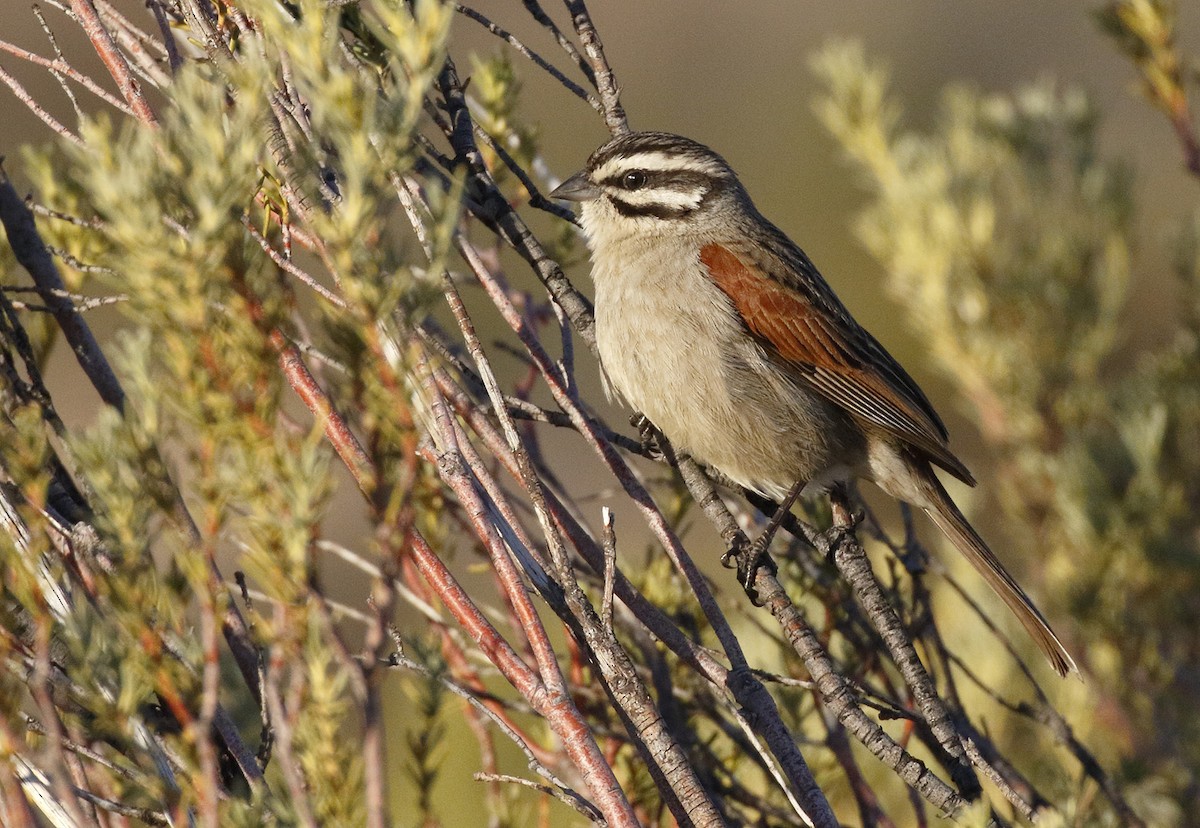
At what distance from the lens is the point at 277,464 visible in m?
1.36

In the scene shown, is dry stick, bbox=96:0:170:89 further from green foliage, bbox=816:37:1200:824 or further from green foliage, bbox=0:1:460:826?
green foliage, bbox=816:37:1200:824

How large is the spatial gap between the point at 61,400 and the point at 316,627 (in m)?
14.0

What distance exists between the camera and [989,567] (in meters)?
3.93

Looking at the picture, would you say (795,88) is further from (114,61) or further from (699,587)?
(114,61)

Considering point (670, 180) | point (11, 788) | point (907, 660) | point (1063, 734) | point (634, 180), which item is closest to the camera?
point (11, 788)

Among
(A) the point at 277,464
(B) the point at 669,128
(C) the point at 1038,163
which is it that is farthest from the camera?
(B) the point at 669,128

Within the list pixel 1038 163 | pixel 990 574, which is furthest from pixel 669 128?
pixel 990 574

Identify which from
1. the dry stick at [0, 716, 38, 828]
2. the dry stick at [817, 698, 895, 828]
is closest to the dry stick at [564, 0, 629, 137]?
the dry stick at [817, 698, 895, 828]

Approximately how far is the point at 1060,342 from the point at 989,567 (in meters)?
0.95

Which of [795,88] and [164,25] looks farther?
[795,88]

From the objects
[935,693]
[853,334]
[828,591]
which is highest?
[853,334]

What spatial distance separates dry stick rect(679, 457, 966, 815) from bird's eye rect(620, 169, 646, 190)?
1558 mm

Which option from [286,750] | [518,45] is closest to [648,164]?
[518,45]

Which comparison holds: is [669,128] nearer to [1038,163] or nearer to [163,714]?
[1038,163]
